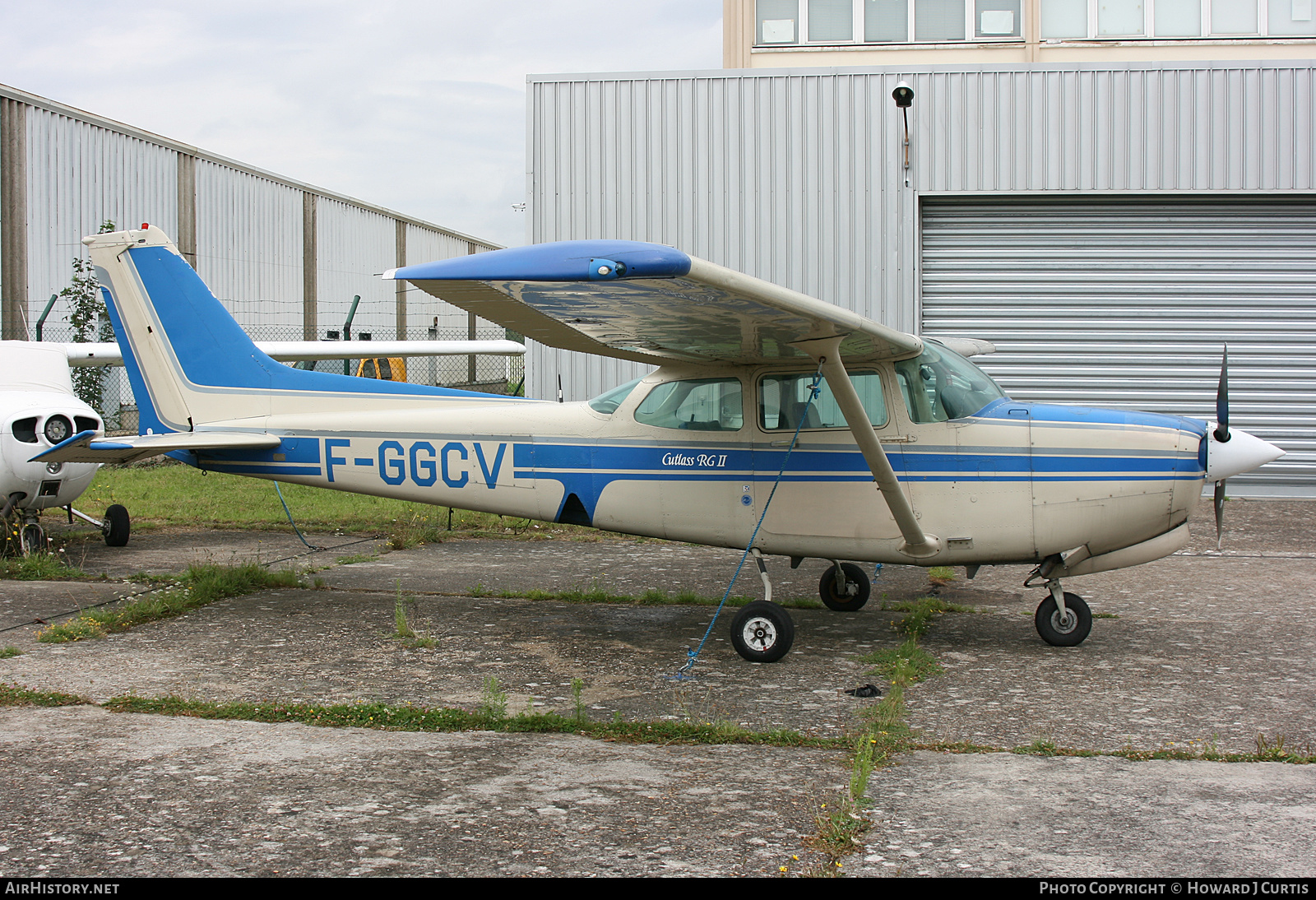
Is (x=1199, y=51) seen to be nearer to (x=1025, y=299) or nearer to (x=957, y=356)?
(x=1025, y=299)

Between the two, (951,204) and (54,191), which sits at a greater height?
(54,191)

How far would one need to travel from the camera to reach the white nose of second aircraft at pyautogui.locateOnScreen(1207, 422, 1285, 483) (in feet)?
18.3

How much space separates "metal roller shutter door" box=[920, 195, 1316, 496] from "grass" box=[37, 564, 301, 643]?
8.67 metres

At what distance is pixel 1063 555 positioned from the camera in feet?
19.5

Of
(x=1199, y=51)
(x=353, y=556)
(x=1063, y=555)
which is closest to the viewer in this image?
(x=1063, y=555)

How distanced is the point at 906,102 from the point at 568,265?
8949 millimetres

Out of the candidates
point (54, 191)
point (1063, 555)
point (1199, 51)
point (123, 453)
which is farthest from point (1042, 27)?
point (54, 191)

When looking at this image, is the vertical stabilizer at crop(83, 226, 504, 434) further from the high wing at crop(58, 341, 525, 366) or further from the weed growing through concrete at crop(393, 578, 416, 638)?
the high wing at crop(58, 341, 525, 366)

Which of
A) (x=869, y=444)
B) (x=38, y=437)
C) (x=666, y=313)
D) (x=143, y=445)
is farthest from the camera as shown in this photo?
Answer: (x=38, y=437)

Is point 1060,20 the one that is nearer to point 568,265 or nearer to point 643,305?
point 643,305

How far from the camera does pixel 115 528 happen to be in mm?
9492

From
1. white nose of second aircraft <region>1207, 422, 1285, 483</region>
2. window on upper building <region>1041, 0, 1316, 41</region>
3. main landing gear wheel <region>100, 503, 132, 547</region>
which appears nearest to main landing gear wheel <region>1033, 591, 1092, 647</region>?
white nose of second aircraft <region>1207, 422, 1285, 483</region>

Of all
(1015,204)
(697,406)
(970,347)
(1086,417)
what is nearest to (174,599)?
(697,406)

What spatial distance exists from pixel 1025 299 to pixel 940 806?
10.3m
